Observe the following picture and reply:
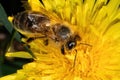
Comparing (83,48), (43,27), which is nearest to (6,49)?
(43,27)

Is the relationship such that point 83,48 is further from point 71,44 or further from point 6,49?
point 6,49

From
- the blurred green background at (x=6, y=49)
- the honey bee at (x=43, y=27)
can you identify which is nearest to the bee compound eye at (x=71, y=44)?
the honey bee at (x=43, y=27)

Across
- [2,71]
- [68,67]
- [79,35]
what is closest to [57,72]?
[68,67]

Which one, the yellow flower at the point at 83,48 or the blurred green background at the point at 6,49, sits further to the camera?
the blurred green background at the point at 6,49

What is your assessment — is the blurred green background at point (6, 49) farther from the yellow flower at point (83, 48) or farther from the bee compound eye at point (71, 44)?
the bee compound eye at point (71, 44)

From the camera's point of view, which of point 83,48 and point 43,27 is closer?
point 43,27

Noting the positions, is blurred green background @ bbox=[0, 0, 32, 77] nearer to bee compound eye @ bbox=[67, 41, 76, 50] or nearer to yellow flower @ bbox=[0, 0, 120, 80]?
yellow flower @ bbox=[0, 0, 120, 80]

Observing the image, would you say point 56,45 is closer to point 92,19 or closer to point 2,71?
point 92,19
